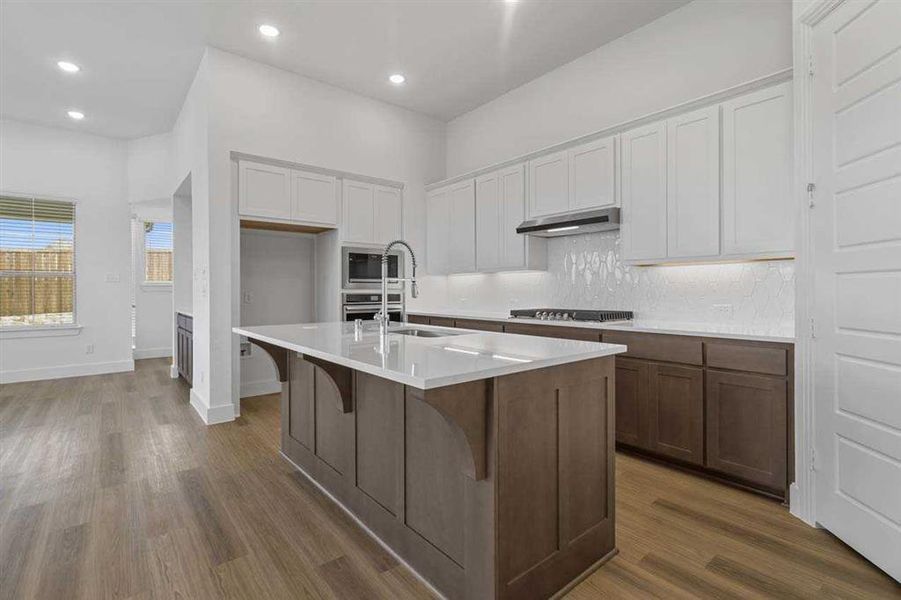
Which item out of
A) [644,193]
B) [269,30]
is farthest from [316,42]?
[644,193]

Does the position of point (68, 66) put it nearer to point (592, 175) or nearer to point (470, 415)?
point (592, 175)

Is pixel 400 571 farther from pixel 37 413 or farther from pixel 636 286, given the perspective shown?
pixel 37 413

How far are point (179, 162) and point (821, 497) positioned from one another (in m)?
6.62

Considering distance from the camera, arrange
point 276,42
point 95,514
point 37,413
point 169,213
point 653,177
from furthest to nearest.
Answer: point 169,213 < point 37,413 < point 276,42 < point 653,177 < point 95,514

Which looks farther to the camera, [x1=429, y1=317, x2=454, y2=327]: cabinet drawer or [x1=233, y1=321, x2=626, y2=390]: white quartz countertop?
[x1=429, y1=317, x2=454, y2=327]: cabinet drawer

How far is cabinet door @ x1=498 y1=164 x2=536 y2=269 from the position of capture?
4418 millimetres

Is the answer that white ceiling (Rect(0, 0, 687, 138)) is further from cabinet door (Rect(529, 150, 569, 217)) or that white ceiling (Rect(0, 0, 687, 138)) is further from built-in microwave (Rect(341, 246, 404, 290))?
built-in microwave (Rect(341, 246, 404, 290))

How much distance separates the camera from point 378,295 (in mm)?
5203

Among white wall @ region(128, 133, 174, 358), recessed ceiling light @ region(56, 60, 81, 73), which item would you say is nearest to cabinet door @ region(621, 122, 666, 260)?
recessed ceiling light @ region(56, 60, 81, 73)

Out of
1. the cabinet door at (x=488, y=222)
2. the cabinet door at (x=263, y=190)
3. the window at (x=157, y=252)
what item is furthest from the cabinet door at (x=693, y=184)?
the window at (x=157, y=252)

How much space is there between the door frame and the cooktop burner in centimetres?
135

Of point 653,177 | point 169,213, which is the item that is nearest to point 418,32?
point 653,177

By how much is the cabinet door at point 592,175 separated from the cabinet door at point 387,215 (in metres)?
2.27

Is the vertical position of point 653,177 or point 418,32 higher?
point 418,32
